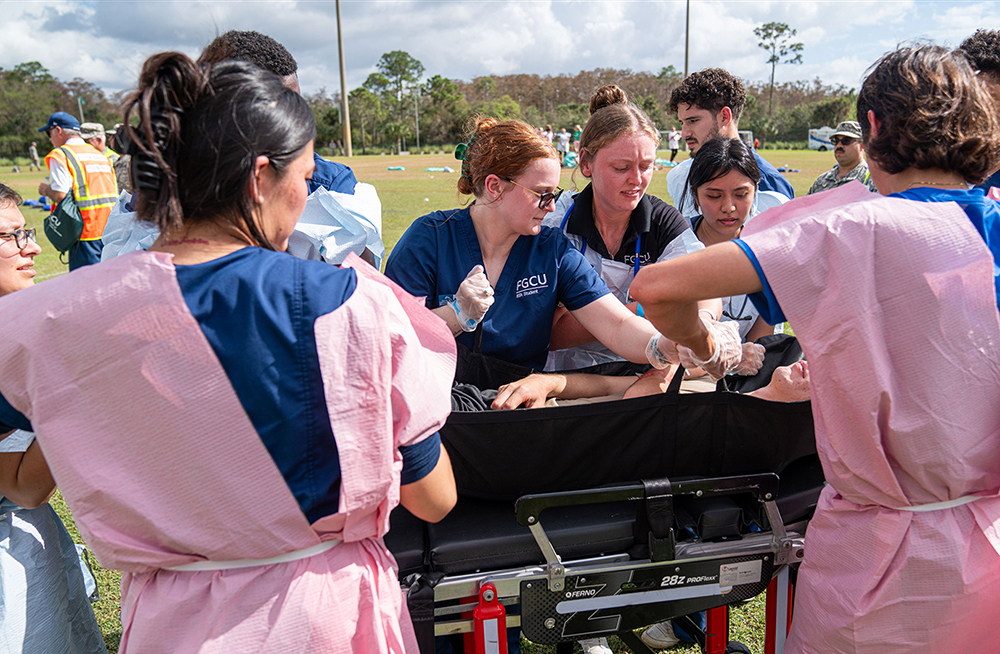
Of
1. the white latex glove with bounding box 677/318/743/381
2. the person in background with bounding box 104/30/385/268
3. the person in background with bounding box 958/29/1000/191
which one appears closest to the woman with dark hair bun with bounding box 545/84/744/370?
the white latex glove with bounding box 677/318/743/381

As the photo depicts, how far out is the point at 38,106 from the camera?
55312 millimetres

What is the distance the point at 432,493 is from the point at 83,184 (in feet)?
23.1

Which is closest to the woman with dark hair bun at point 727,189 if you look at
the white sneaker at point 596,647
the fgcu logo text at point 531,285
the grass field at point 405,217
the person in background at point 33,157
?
the grass field at point 405,217

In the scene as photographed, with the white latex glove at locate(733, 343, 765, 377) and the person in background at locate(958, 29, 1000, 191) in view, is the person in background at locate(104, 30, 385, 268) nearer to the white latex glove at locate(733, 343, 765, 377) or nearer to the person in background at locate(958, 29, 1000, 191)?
the white latex glove at locate(733, 343, 765, 377)

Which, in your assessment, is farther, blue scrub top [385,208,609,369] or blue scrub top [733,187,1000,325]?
blue scrub top [385,208,609,369]

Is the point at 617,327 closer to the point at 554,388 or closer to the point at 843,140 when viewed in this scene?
the point at 554,388

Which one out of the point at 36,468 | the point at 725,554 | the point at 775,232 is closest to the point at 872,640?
the point at 725,554

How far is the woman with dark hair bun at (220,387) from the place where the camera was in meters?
1.01

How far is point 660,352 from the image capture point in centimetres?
208

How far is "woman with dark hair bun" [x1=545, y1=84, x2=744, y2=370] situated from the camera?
2586 mm

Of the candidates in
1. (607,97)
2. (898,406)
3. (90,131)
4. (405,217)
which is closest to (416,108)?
(405,217)

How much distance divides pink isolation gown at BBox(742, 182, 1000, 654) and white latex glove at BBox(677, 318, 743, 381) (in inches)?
13.2

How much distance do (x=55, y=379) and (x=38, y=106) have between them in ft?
225

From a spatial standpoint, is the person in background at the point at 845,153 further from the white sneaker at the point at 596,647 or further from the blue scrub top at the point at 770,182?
the white sneaker at the point at 596,647
